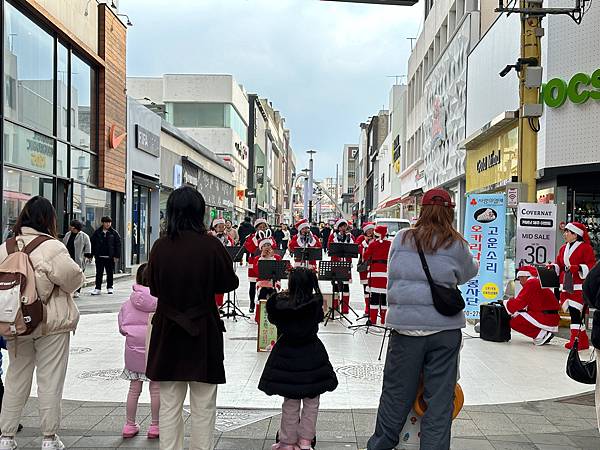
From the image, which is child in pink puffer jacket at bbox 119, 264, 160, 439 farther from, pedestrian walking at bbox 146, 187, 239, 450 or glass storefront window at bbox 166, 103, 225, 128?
glass storefront window at bbox 166, 103, 225, 128

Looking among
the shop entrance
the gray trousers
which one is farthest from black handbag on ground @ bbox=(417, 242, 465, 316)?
the shop entrance

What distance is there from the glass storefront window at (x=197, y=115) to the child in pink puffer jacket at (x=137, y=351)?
4675cm

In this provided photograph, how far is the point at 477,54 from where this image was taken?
21.8 meters

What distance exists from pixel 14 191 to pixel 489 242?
8.94 metres

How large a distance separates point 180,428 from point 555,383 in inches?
199

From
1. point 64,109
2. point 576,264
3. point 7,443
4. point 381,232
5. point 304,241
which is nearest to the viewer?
point 7,443

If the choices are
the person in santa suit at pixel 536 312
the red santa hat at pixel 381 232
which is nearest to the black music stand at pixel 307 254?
the red santa hat at pixel 381 232

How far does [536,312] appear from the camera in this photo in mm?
10539

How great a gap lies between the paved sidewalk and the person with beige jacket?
30 cm

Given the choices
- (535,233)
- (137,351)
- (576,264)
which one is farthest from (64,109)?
(137,351)

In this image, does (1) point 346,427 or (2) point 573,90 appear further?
A: (2) point 573,90

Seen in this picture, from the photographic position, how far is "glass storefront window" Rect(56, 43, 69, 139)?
55.2 feet

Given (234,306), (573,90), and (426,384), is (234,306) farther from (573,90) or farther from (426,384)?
(426,384)

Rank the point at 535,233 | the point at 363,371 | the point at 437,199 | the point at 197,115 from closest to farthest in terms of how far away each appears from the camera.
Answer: the point at 437,199 < the point at 363,371 < the point at 535,233 < the point at 197,115
